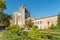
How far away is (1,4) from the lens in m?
37.5

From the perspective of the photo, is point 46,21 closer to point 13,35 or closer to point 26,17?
point 26,17

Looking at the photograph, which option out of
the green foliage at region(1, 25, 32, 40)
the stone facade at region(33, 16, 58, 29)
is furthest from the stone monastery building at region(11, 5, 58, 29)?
the green foliage at region(1, 25, 32, 40)

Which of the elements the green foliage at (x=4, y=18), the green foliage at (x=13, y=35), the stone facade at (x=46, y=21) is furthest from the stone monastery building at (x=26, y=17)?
the green foliage at (x=13, y=35)

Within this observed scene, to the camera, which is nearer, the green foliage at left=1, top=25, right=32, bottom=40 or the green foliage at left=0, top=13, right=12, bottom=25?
the green foliage at left=1, top=25, right=32, bottom=40

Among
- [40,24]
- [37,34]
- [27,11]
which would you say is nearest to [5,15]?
Result: [37,34]

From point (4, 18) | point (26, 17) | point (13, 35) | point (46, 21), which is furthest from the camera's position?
point (26, 17)

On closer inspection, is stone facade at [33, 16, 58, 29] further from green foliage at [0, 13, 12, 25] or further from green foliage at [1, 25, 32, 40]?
green foliage at [1, 25, 32, 40]

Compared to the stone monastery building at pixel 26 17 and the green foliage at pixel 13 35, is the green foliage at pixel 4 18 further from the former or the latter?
the green foliage at pixel 13 35

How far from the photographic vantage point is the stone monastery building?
200 feet

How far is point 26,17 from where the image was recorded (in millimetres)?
75062

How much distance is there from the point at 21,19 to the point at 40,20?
10.8 m

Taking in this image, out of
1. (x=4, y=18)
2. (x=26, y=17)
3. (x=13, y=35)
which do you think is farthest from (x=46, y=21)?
(x=13, y=35)

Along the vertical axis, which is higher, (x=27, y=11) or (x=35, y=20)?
(x=27, y=11)

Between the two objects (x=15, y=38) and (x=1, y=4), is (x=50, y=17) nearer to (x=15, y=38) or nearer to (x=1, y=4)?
(x=1, y=4)
